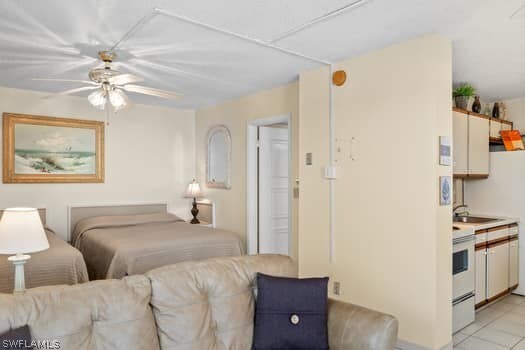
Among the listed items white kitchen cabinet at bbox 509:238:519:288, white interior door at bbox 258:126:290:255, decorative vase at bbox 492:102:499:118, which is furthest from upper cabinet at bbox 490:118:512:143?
white interior door at bbox 258:126:290:255

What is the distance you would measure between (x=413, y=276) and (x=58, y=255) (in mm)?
2882

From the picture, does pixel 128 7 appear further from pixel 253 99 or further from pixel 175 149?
pixel 175 149

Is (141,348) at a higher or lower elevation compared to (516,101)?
lower

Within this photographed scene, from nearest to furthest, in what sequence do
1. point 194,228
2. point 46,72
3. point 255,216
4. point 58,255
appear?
point 58,255
point 46,72
point 194,228
point 255,216

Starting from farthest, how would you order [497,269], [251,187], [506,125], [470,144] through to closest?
[251,187]
[506,125]
[470,144]
[497,269]

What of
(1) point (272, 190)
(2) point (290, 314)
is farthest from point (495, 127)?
(2) point (290, 314)

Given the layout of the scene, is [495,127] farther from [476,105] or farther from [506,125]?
[476,105]

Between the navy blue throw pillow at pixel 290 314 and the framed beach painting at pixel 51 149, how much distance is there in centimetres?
382

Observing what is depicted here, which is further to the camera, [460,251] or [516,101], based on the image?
[516,101]

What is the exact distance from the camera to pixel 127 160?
5301mm

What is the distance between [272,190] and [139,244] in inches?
79.0

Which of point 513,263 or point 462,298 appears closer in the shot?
point 462,298

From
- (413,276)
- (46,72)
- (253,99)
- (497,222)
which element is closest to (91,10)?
(46,72)

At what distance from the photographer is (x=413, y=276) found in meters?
2.78
